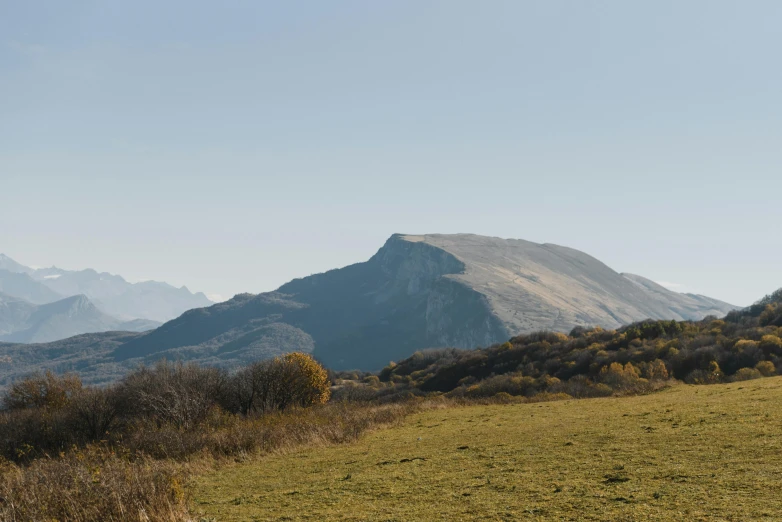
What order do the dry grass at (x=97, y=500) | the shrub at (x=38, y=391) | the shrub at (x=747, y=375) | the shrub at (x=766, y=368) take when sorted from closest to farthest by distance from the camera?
the dry grass at (x=97, y=500)
the shrub at (x=747, y=375)
the shrub at (x=766, y=368)
the shrub at (x=38, y=391)

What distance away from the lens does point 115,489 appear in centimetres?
1285

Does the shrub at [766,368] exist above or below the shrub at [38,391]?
above

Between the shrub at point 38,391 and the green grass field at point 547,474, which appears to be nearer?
the green grass field at point 547,474

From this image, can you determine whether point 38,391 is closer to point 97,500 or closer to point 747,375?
point 97,500

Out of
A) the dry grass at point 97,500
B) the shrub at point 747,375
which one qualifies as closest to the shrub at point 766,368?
the shrub at point 747,375

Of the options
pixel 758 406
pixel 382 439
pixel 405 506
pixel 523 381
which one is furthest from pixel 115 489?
pixel 523 381

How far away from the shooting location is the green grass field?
11977mm

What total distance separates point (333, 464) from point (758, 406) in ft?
62.6

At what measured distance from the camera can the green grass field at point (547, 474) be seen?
12.0m

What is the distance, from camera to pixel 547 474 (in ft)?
51.6

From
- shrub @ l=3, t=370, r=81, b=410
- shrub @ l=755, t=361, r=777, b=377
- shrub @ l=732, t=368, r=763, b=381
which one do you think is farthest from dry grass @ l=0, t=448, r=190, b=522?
shrub @ l=755, t=361, r=777, b=377

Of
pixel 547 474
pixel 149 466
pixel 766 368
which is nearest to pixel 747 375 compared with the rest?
pixel 766 368

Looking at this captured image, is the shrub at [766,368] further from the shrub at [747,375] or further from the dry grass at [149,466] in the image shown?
the dry grass at [149,466]

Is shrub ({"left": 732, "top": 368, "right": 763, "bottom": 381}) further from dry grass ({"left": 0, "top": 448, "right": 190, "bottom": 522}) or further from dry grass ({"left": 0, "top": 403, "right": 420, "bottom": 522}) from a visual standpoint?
dry grass ({"left": 0, "top": 448, "right": 190, "bottom": 522})
